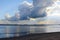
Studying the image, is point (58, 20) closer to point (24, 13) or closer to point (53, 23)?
Answer: point (53, 23)

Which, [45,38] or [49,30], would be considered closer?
[45,38]

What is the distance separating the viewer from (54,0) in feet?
14.3

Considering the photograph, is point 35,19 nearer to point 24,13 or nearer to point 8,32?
point 24,13

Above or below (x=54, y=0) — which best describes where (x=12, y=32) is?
below

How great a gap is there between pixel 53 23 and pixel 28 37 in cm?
93

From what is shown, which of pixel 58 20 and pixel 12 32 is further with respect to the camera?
pixel 12 32

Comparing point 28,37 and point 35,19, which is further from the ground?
point 35,19

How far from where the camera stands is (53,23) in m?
4.48

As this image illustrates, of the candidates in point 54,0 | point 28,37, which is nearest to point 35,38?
point 28,37

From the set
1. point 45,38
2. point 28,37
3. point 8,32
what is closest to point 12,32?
point 8,32

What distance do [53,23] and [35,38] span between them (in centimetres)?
76

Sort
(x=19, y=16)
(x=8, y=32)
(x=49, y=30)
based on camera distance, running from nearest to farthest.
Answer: (x=19, y=16) < (x=8, y=32) < (x=49, y=30)

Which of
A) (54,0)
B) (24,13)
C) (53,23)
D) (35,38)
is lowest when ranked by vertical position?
(35,38)

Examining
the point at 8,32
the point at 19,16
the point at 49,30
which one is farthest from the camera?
the point at 49,30
